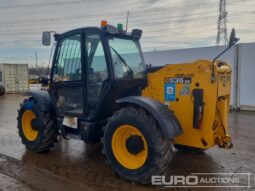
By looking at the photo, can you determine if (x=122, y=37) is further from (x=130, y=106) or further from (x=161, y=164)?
(x=161, y=164)

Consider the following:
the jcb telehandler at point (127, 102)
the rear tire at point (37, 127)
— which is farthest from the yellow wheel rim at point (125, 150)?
the rear tire at point (37, 127)

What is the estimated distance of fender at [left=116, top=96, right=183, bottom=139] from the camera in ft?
12.2

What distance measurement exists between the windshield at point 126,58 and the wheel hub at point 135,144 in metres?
1.04

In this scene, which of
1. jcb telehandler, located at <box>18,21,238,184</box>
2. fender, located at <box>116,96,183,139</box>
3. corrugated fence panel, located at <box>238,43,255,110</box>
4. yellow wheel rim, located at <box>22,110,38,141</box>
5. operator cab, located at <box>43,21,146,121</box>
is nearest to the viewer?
fender, located at <box>116,96,183,139</box>

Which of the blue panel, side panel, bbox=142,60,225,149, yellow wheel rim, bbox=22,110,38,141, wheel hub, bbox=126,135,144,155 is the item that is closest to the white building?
yellow wheel rim, bbox=22,110,38,141

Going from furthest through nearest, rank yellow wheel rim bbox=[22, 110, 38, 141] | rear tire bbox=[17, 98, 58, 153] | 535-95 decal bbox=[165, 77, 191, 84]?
yellow wheel rim bbox=[22, 110, 38, 141], rear tire bbox=[17, 98, 58, 153], 535-95 decal bbox=[165, 77, 191, 84]

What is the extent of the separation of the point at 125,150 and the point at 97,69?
4.62 ft

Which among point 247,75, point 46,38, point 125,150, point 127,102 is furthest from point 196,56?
point 125,150

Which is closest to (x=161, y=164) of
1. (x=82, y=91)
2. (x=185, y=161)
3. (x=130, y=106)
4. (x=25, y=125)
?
(x=130, y=106)

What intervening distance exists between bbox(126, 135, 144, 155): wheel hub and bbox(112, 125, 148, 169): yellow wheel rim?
43 mm

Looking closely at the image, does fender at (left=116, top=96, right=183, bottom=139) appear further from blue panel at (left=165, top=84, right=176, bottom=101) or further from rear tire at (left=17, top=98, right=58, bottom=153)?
rear tire at (left=17, top=98, right=58, bottom=153)

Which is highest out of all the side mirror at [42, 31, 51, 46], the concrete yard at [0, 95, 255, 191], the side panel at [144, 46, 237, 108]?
the side panel at [144, 46, 237, 108]

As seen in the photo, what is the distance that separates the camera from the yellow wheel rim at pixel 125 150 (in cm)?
402

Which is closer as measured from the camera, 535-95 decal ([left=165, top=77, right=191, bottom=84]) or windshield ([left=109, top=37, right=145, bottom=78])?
535-95 decal ([left=165, top=77, right=191, bottom=84])
